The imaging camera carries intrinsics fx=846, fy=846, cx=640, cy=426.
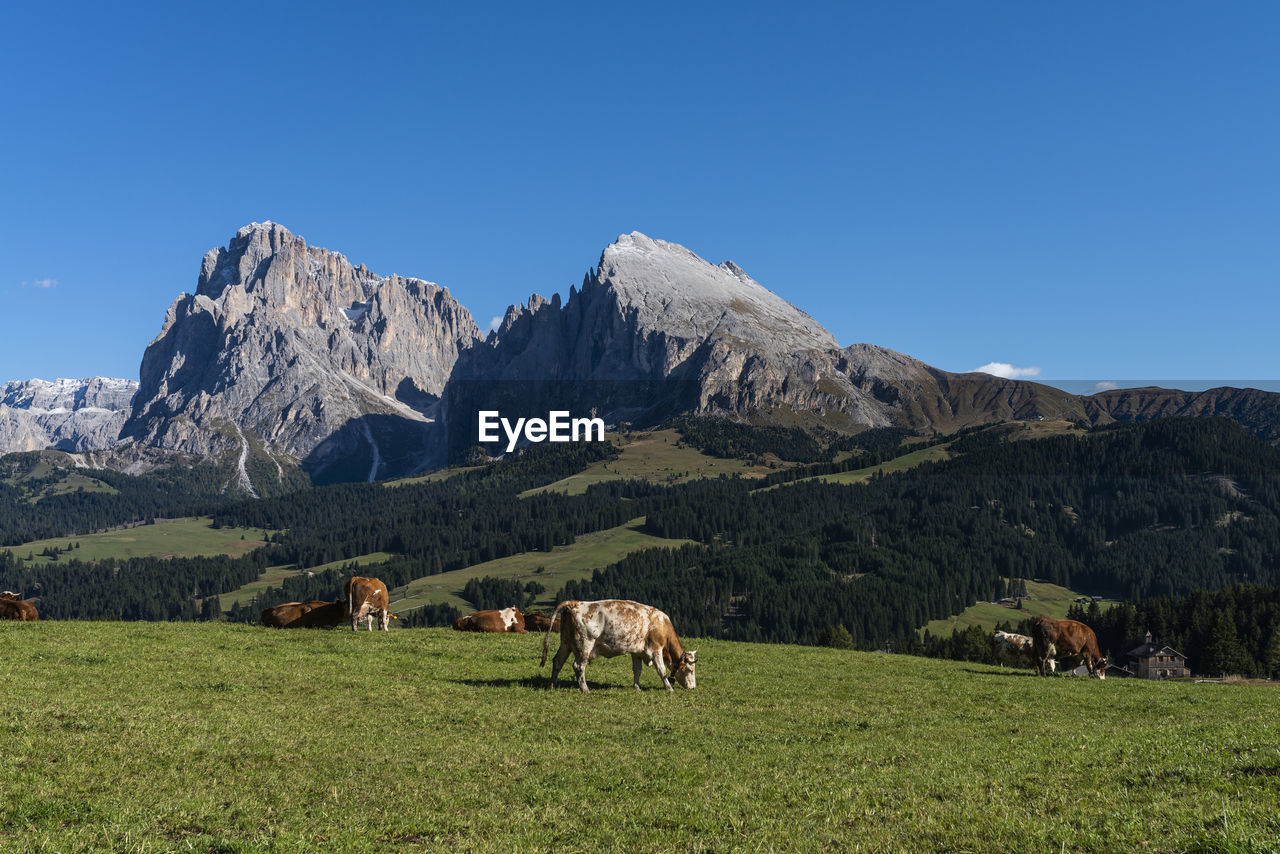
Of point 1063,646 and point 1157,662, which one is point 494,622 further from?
point 1157,662

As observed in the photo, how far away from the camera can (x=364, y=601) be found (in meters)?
42.9

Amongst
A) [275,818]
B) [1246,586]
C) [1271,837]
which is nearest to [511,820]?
[275,818]

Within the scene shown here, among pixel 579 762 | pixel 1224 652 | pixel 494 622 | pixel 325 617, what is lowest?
pixel 1224 652

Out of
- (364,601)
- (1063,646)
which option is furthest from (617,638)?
(1063,646)

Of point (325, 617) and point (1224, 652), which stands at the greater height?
point (325, 617)

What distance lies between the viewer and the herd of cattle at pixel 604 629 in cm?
2791

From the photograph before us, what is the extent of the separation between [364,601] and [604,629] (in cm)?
A: 1984

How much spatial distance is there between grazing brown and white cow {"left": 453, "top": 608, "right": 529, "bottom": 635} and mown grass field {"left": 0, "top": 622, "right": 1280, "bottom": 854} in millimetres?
16741

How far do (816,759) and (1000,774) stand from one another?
3790mm

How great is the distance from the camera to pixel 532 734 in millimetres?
20797

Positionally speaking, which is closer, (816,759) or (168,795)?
(168,795)

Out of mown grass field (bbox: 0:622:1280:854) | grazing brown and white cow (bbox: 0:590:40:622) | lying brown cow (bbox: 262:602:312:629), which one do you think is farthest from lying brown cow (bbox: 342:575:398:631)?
grazing brown and white cow (bbox: 0:590:40:622)

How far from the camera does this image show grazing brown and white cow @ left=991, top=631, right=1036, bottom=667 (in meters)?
47.2

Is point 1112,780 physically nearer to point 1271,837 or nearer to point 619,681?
point 1271,837
